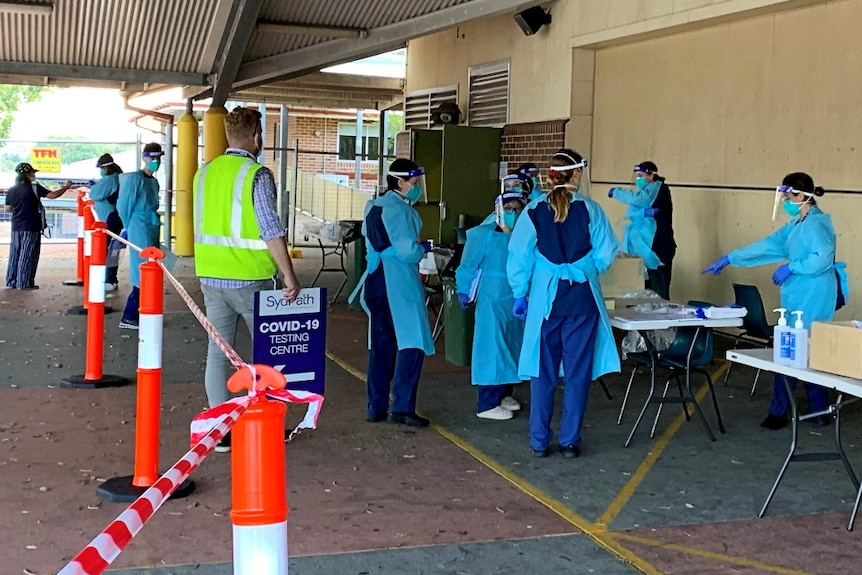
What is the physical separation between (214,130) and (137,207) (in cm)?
706

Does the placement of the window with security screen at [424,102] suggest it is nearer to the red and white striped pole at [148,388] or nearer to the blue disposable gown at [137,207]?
the blue disposable gown at [137,207]

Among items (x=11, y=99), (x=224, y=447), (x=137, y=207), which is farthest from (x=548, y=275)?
(x=11, y=99)

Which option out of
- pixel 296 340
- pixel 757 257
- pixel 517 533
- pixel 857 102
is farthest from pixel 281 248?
pixel 857 102

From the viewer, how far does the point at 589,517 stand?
5352 mm

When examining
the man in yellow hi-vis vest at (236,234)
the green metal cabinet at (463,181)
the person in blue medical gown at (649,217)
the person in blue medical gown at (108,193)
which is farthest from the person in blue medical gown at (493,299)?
the green metal cabinet at (463,181)

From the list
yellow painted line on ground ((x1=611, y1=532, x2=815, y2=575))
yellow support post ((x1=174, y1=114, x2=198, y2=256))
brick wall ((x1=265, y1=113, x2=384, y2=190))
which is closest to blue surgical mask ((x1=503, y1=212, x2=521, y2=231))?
yellow painted line on ground ((x1=611, y1=532, x2=815, y2=575))

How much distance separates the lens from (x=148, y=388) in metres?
5.30

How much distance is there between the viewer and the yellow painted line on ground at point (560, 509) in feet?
15.6

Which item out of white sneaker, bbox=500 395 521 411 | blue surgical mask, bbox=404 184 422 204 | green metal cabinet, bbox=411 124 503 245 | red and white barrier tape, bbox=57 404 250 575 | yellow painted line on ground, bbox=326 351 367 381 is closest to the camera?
red and white barrier tape, bbox=57 404 250 575

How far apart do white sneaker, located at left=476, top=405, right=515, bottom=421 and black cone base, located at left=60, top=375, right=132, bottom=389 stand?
2.86m

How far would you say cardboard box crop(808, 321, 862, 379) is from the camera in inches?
198

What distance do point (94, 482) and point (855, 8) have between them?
25.0ft

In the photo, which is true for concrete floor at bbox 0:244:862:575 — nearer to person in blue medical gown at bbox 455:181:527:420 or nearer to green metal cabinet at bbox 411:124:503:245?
person in blue medical gown at bbox 455:181:527:420

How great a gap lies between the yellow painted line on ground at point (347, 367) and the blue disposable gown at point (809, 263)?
350 cm
